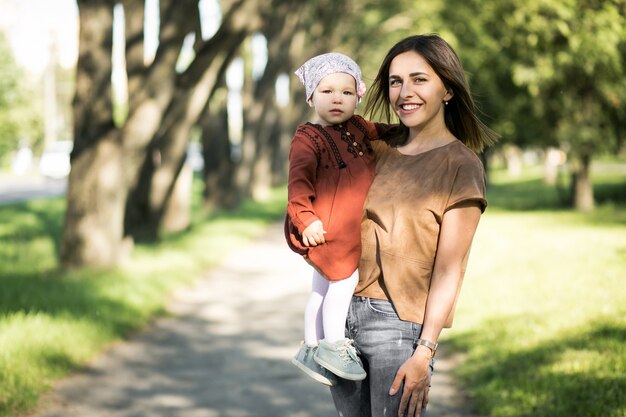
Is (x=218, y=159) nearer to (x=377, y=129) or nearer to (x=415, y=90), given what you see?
(x=377, y=129)

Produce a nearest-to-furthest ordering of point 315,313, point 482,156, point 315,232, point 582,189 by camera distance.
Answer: point 315,232 → point 315,313 → point 482,156 → point 582,189

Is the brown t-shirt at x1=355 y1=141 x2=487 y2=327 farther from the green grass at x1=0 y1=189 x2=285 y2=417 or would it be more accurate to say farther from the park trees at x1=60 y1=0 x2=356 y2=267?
the park trees at x1=60 y1=0 x2=356 y2=267

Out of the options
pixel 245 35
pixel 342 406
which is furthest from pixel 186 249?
pixel 342 406

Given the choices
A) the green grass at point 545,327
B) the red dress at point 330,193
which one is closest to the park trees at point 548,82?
the green grass at point 545,327

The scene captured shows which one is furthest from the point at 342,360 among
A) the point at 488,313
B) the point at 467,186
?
the point at 488,313

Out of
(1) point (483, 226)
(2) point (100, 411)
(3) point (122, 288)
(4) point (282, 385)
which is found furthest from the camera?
(1) point (483, 226)

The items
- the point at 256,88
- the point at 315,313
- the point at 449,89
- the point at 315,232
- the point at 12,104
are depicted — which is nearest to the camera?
the point at 315,232

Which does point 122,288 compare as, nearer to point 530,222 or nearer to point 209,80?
point 209,80

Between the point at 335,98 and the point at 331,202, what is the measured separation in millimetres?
391

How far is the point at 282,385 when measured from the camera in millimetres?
6551

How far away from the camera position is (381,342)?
2.97 meters

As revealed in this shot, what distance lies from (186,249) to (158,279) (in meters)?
3.27

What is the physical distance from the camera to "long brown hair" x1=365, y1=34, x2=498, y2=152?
118 inches

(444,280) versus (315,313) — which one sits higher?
(444,280)
